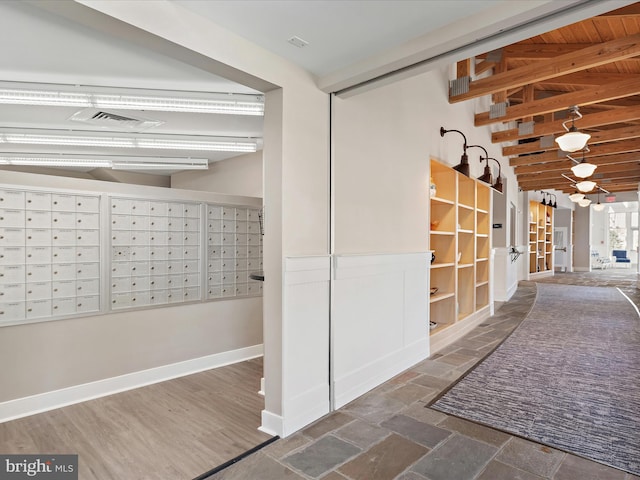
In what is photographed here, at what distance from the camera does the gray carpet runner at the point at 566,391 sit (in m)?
2.28

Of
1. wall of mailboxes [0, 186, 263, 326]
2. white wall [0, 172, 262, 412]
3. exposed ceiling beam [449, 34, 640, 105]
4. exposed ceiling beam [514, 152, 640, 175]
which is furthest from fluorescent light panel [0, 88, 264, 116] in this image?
→ exposed ceiling beam [514, 152, 640, 175]

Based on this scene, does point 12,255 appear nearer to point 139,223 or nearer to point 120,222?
point 120,222

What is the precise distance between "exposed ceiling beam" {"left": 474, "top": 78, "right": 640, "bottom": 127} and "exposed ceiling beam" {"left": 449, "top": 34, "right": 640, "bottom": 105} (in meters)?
0.85

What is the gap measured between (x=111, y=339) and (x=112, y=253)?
0.71 metres

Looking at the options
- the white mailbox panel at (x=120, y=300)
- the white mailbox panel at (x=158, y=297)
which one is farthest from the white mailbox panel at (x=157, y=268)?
the white mailbox panel at (x=120, y=300)

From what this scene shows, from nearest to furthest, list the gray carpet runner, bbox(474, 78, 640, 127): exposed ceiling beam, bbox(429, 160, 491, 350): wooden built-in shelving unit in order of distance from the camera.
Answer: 1. the gray carpet runner
2. bbox(474, 78, 640, 127): exposed ceiling beam
3. bbox(429, 160, 491, 350): wooden built-in shelving unit

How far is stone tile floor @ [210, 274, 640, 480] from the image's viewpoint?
1.94 meters

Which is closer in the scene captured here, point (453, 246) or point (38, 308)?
point (38, 308)

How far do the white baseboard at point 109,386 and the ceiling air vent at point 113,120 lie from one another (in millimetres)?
2178

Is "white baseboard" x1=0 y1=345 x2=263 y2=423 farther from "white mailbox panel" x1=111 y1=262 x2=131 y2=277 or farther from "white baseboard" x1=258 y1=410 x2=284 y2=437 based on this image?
"white baseboard" x1=258 y1=410 x2=284 y2=437

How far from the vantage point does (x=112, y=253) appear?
3172 mm

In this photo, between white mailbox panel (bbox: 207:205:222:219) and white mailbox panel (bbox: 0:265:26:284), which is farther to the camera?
white mailbox panel (bbox: 207:205:222:219)

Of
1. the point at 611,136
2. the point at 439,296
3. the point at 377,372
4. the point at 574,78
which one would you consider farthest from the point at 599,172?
the point at 377,372

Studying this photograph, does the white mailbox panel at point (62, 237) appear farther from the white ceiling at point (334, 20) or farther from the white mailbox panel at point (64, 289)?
the white ceiling at point (334, 20)
